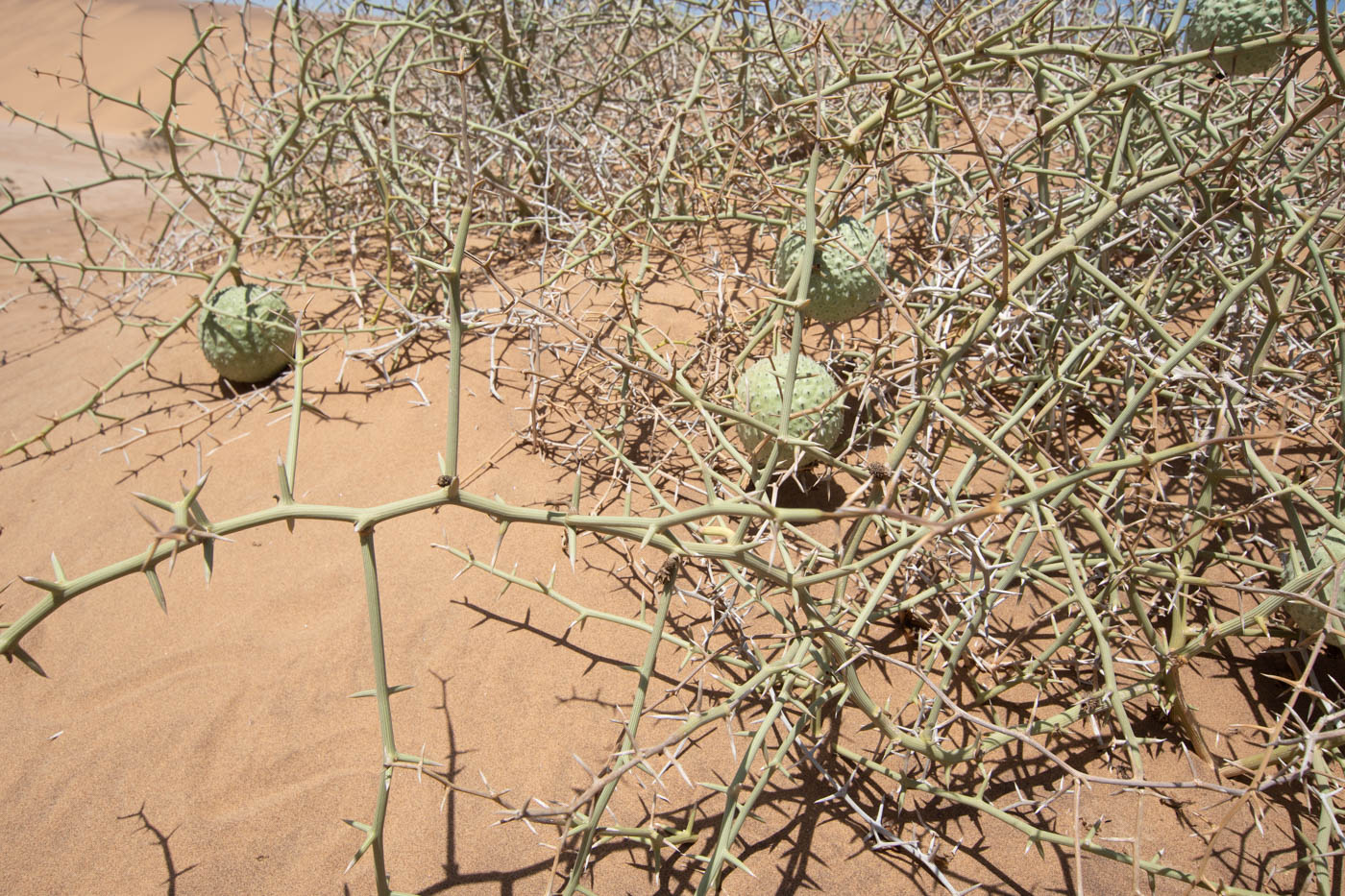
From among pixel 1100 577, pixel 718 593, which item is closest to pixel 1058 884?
pixel 1100 577

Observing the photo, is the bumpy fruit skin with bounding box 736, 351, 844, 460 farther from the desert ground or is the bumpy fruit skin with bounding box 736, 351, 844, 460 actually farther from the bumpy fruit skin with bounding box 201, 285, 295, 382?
the bumpy fruit skin with bounding box 201, 285, 295, 382

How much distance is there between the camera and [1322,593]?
156cm

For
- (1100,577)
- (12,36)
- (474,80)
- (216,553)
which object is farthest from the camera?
(12,36)

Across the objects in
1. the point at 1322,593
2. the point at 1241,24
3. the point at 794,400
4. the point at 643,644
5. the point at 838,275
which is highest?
the point at 1241,24

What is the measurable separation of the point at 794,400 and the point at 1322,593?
3.63ft

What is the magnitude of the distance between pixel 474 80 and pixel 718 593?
9.84 ft

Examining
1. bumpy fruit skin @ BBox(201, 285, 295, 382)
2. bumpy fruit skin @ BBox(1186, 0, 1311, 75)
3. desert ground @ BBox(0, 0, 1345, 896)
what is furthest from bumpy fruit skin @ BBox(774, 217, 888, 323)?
bumpy fruit skin @ BBox(201, 285, 295, 382)

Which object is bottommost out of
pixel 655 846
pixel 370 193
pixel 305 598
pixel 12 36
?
pixel 655 846

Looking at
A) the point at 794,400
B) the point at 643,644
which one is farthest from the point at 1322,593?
the point at 643,644

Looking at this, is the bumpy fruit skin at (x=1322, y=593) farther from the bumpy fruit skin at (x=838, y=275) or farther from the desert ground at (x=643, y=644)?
the bumpy fruit skin at (x=838, y=275)

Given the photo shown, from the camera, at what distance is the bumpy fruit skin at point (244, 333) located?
2672mm

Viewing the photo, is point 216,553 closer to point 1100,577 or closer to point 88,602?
point 88,602

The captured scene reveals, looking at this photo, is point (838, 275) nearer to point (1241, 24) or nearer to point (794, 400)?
point (794, 400)

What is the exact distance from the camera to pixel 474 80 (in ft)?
12.3
